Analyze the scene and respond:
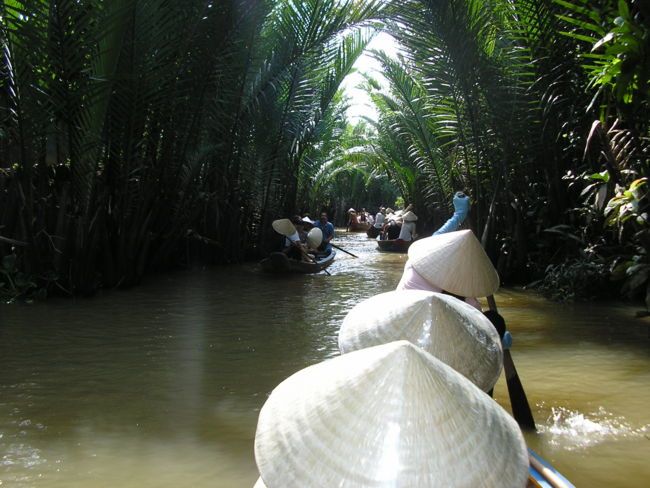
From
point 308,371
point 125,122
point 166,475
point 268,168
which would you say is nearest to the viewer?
point 308,371

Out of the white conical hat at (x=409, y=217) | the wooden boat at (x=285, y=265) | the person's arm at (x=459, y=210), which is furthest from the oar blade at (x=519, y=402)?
the white conical hat at (x=409, y=217)

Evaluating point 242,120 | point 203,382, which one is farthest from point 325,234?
point 203,382

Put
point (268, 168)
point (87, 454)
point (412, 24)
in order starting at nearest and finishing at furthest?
point (87, 454)
point (412, 24)
point (268, 168)

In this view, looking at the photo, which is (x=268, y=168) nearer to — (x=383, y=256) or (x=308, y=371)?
(x=383, y=256)

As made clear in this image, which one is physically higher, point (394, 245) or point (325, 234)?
point (325, 234)

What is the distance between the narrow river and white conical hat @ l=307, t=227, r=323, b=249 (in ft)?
12.6

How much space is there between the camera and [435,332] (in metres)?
2.41

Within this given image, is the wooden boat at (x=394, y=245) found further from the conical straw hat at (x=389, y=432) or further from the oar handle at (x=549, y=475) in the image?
the conical straw hat at (x=389, y=432)

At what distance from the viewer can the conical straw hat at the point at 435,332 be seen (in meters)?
2.38

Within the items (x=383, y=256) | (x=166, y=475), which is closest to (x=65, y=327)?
(x=166, y=475)

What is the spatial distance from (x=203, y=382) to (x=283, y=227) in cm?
711

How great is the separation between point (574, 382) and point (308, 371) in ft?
13.2

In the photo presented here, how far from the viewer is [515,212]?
982 centimetres

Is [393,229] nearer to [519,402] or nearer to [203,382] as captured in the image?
[203,382]
